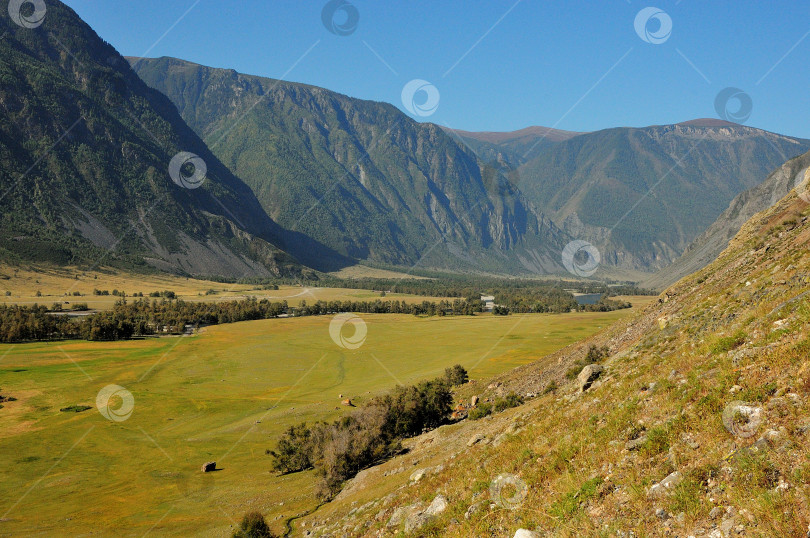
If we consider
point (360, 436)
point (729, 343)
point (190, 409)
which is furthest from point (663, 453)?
point (190, 409)

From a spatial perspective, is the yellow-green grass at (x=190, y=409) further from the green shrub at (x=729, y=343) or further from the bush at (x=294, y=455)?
the green shrub at (x=729, y=343)

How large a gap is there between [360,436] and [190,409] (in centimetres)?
4306

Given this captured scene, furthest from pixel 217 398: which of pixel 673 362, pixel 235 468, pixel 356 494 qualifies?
pixel 673 362

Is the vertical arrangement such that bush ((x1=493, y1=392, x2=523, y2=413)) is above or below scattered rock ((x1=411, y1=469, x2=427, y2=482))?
above

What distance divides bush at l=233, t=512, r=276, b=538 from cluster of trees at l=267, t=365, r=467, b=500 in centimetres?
673

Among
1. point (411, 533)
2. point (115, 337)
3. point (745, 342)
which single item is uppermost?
point (115, 337)

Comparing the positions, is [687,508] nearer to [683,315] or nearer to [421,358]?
[683,315]

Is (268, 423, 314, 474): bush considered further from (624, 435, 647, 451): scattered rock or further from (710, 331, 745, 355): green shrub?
(710, 331, 745, 355): green shrub

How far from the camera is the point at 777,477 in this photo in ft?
26.2

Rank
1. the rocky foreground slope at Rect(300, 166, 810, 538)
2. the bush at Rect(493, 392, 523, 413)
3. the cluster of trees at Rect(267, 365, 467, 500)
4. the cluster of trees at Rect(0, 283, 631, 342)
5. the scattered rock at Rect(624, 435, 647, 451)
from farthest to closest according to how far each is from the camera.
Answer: the cluster of trees at Rect(0, 283, 631, 342) → the bush at Rect(493, 392, 523, 413) → the cluster of trees at Rect(267, 365, 467, 500) → the scattered rock at Rect(624, 435, 647, 451) → the rocky foreground slope at Rect(300, 166, 810, 538)

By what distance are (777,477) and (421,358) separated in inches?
3571

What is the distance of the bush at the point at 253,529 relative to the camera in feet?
87.0

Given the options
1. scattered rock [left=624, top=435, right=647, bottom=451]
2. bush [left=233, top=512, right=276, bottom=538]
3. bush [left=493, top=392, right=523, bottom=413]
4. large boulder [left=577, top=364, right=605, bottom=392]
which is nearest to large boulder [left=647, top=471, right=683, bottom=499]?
scattered rock [left=624, top=435, right=647, bottom=451]

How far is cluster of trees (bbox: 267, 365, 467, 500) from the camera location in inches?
1369
